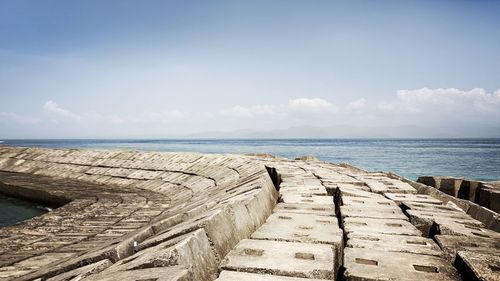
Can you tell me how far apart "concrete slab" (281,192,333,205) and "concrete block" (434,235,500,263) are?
145cm

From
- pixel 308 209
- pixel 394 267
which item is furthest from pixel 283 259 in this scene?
pixel 308 209

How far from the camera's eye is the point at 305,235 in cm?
263

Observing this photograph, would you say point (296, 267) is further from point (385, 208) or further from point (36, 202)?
point (36, 202)

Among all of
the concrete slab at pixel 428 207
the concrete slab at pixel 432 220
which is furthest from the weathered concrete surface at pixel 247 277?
the concrete slab at pixel 428 207

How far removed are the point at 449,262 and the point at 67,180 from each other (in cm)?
1263

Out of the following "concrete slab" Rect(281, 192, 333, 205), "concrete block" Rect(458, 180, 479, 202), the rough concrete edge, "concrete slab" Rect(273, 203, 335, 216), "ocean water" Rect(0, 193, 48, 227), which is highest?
"concrete slab" Rect(281, 192, 333, 205)

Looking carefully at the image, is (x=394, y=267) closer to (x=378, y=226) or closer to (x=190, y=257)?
(x=378, y=226)

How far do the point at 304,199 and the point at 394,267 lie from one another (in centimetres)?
212

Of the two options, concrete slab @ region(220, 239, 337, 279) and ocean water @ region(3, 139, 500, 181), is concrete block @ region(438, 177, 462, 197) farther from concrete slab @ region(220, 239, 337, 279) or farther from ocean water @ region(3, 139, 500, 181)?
ocean water @ region(3, 139, 500, 181)

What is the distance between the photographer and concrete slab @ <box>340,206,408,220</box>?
11.4 ft

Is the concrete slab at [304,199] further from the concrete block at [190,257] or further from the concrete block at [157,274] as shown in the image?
the concrete block at [157,274]

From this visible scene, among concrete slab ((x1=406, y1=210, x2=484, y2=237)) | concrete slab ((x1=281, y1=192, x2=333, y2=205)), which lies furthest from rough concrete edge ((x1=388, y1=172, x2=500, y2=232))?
concrete slab ((x1=281, y1=192, x2=333, y2=205))

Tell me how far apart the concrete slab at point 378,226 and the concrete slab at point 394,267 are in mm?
548

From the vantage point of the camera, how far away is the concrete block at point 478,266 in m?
1.79
